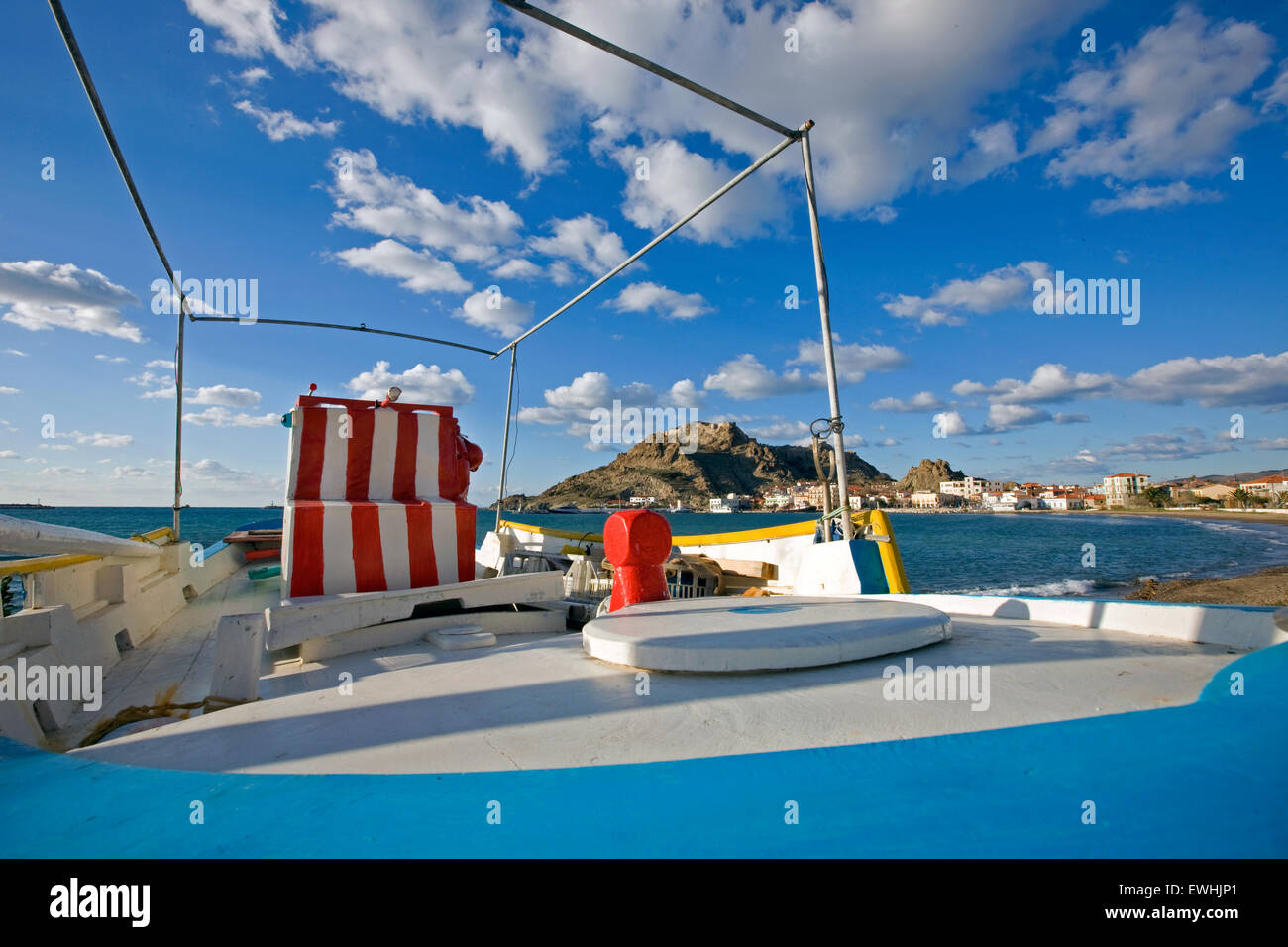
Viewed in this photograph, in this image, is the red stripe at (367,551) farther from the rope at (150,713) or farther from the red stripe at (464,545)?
the rope at (150,713)

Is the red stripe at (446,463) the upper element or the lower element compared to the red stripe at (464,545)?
upper

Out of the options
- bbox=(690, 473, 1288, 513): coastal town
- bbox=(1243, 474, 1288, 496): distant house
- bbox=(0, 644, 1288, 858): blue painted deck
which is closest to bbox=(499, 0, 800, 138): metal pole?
bbox=(0, 644, 1288, 858): blue painted deck

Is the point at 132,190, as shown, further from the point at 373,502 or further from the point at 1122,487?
the point at 1122,487

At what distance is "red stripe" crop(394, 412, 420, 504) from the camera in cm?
602

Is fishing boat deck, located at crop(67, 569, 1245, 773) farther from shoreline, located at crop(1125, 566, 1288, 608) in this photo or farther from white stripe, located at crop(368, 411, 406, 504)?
shoreline, located at crop(1125, 566, 1288, 608)

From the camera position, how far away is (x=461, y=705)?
286 centimetres

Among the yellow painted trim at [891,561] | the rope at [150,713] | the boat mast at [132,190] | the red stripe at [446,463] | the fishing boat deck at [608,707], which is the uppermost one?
the boat mast at [132,190]

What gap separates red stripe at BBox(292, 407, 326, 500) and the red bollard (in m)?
2.74

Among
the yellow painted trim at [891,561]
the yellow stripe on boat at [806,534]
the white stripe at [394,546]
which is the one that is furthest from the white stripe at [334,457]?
the yellow painted trim at [891,561]

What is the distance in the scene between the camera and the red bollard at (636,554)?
16.8ft

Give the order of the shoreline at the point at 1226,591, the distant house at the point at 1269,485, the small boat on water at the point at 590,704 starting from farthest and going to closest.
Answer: the distant house at the point at 1269,485, the shoreline at the point at 1226,591, the small boat on water at the point at 590,704

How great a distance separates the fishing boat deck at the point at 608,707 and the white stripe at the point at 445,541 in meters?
1.83
